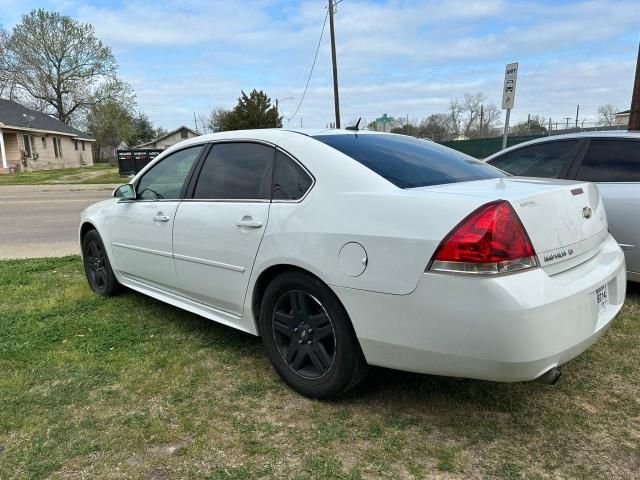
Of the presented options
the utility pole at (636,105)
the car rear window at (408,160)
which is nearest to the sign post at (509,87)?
the utility pole at (636,105)

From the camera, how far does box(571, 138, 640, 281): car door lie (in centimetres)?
428

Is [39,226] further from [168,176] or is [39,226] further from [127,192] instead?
[168,176]

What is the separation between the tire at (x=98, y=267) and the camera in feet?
15.6

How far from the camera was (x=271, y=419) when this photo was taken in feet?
8.94

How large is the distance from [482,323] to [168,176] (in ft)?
9.27

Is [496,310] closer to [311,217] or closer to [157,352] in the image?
[311,217]

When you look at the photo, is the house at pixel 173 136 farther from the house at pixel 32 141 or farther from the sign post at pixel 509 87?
the sign post at pixel 509 87

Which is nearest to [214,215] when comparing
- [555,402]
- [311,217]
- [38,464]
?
[311,217]

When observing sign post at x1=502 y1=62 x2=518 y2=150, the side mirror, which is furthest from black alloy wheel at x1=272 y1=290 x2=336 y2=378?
sign post at x1=502 y1=62 x2=518 y2=150

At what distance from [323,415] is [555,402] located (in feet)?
4.25

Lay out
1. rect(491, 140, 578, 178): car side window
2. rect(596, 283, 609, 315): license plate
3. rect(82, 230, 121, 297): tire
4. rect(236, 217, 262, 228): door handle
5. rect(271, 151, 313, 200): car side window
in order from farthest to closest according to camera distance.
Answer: rect(491, 140, 578, 178): car side window < rect(82, 230, 121, 297): tire < rect(236, 217, 262, 228): door handle < rect(271, 151, 313, 200): car side window < rect(596, 283, 609, 315): license plate

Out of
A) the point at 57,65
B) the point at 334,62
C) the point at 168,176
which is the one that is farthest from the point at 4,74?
the point at 168,176

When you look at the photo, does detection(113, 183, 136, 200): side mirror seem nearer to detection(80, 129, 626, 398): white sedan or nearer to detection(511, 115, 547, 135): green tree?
detection(80, 129, 626, 398): white sedan

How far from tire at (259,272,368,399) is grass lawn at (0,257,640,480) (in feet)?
0.48
